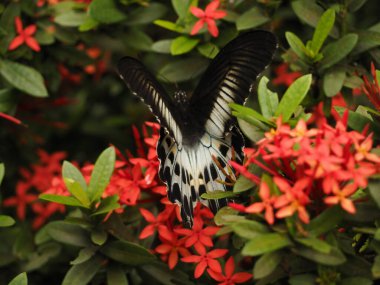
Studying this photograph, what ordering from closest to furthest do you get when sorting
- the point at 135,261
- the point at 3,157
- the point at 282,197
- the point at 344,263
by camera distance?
the point at 282,197 → the point at 344,263 → the point at 135,261 → the point at 3,157

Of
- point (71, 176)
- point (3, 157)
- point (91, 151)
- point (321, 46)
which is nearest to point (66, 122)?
point (91, 151)

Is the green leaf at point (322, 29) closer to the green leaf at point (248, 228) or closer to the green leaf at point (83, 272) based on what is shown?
the green leaf at point (248, 228)

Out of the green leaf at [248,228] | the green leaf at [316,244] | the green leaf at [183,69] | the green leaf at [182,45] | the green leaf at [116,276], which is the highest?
the green leaf at [316,244]

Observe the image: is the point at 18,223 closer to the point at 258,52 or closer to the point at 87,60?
the point at 87,60

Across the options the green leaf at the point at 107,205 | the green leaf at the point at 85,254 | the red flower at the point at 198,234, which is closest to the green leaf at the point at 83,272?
the green leaf at the point at 85,254

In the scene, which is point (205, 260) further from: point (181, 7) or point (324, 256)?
point (181, 7)

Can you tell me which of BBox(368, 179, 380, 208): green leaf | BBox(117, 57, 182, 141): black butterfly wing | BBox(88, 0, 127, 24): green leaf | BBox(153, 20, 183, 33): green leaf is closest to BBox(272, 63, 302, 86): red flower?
BBox(153, 20, 183, 33): green leaf
